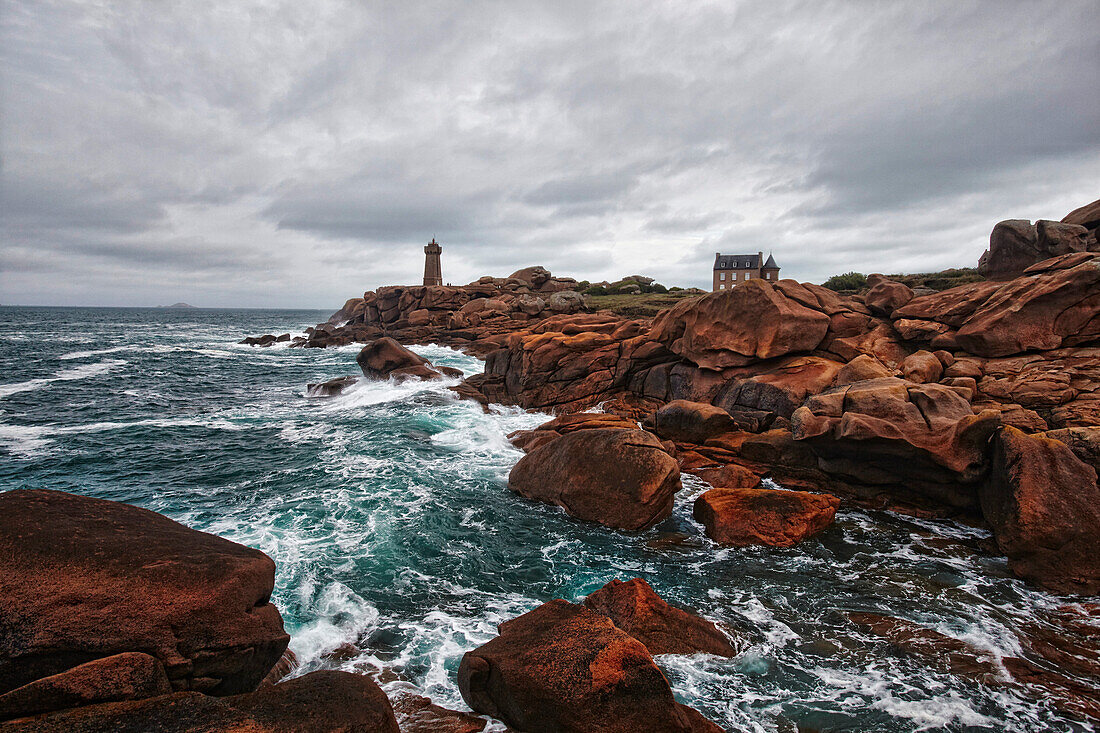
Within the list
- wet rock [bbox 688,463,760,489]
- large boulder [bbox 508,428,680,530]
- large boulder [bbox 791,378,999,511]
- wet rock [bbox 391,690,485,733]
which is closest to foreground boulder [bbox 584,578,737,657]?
wet rock [bbox 391,690,485,733]

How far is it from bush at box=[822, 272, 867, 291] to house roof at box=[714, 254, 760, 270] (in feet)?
46.6

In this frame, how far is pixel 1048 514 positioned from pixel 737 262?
61508mm

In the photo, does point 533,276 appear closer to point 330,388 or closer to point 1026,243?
point 330,388

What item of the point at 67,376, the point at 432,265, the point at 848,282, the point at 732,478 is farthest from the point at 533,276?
the point at 732,478

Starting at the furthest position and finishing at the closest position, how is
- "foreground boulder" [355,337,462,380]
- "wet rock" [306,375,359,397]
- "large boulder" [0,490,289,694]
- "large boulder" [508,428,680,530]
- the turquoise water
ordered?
"foreground boulder" [355,337,462,380]
"wet rock" [306,375,359,397]
"large boulder" [508,428,680,530]
the turquoise water
"large boulder" [0,490,289,694]

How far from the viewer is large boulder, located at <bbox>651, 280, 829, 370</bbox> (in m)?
22.8

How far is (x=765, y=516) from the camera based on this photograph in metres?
14.4

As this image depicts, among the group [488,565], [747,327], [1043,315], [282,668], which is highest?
[1043,315]

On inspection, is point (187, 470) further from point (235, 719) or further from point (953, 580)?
point (953, 580)

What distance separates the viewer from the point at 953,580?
12062 mm

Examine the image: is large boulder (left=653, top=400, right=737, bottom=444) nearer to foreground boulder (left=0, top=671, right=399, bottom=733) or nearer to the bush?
foreground boulder (left=0, top=671, right=399, bottom=733)

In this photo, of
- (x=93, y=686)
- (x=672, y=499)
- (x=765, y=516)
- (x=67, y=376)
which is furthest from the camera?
(x=67, y=376)

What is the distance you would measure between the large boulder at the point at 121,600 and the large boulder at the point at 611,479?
9.76m

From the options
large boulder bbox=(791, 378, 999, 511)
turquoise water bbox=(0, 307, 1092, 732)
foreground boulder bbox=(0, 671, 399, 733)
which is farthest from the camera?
large boulder bbox=(791, 378, 999, 511)
